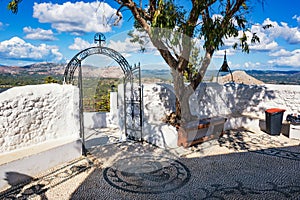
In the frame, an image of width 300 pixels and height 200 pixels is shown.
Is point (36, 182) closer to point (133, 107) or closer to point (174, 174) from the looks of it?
point (174, 174)

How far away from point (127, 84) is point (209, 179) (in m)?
4.25

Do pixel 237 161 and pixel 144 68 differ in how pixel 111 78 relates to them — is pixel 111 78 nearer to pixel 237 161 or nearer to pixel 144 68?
pixel 144 68

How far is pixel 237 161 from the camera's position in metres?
4.88

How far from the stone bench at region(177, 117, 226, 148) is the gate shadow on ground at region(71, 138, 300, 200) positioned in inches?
32.4

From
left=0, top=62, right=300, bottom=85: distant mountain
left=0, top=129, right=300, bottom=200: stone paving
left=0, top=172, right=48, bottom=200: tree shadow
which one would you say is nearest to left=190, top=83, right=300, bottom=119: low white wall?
left=0, top=62, right=300, bottom=85: distant mountain

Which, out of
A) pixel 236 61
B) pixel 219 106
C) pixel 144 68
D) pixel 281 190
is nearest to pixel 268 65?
pixel 236 61

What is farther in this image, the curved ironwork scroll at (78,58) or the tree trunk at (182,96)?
the tree trunk at (182,96)

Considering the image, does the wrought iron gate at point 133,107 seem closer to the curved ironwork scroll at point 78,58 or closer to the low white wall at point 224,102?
the low white wall at point 224,102

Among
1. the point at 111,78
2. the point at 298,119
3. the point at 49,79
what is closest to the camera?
the point at 298,119

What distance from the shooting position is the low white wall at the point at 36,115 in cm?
408

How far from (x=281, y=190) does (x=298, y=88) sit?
533 cm

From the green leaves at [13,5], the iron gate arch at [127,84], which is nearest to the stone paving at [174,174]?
the iron gate arch at [127,84]

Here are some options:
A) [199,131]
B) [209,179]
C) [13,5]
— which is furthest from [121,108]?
[209,179]

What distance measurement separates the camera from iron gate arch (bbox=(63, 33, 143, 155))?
549cm
